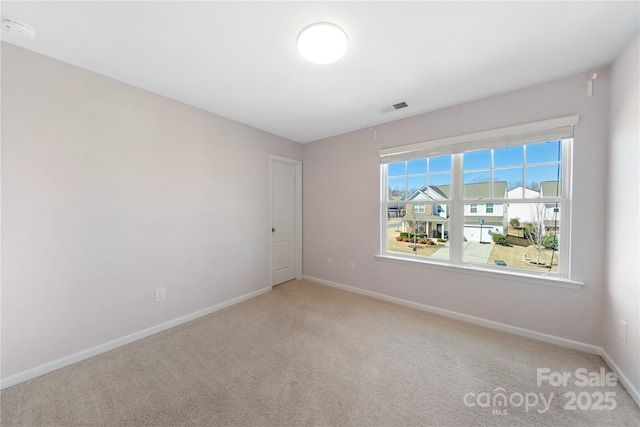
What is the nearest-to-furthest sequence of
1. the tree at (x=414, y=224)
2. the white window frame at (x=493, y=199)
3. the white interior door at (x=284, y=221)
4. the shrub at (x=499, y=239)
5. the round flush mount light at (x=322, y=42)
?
the round flush mount light at (x=322, y=42) → the white window frame at (x=493, y=199) → the shrub at (x=499, y=239) → the tree at (x=414, y=224) → the white interior door at (x=284, y=221)

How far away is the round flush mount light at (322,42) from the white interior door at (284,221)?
2101mm

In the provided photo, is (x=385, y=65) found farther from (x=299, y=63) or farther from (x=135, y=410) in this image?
(x=135, y=410)

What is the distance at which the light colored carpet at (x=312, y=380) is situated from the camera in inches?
54.4

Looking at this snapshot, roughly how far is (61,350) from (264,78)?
285 cm

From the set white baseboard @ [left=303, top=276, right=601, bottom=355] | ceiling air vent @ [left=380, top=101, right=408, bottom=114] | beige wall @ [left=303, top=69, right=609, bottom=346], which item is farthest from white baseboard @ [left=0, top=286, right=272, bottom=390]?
ceiling air vent @ [left=380, top=101, right=408, bottom=114]

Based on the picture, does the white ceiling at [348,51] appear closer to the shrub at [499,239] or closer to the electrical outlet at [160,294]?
the shrub at [499,239]

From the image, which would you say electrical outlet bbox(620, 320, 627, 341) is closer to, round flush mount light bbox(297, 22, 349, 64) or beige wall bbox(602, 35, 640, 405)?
beige wall bbox(602, 35, 640, 405)

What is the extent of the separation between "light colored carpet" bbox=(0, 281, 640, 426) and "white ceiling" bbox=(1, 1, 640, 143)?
2.48 m

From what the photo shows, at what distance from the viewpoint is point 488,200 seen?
2.49 meters

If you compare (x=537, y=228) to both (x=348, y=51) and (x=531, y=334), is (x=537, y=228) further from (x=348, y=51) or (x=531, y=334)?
(x=348, y=51)

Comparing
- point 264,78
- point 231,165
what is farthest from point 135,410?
point 264,78

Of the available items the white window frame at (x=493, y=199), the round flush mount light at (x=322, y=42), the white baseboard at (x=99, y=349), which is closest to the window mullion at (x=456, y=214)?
the white window frame at (x=493, y=199)

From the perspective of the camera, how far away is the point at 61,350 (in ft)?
5.94

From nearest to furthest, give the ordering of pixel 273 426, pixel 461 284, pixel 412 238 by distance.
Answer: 1. pixel 273 426
2. pixel 461 284
3. pixel 412 238
